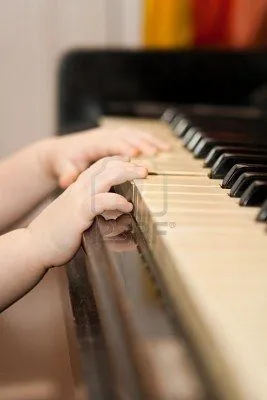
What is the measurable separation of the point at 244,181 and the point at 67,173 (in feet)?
1.20

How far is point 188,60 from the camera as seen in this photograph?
Result: 5.27 feet

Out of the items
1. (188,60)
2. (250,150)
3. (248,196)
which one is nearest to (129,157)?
(250,150)

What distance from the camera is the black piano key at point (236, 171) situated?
768mm

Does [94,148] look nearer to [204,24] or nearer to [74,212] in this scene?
[74,212]

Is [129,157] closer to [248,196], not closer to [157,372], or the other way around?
[248,196]

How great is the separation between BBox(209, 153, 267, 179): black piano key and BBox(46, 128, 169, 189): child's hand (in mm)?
179

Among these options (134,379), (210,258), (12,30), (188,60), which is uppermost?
(12,30)

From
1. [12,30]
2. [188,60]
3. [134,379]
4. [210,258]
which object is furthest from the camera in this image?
[12,30]

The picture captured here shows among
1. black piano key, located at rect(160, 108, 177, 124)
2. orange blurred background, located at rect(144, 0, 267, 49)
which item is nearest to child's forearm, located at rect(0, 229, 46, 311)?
black piano key, located at rect(160, 108, 177, 124)

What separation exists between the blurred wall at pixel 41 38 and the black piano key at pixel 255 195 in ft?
4.51

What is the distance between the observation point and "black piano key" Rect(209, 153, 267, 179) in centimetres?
83

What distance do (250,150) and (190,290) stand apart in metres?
0.48

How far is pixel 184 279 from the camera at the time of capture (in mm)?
479

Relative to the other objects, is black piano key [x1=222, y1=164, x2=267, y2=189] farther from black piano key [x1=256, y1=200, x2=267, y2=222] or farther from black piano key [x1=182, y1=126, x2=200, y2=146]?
black piano key [x1=182, y1=126, x2=200, y2=146]
